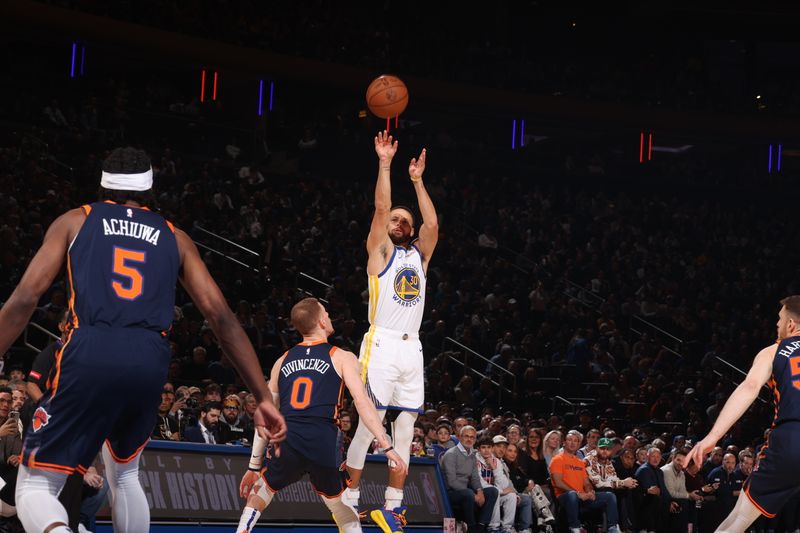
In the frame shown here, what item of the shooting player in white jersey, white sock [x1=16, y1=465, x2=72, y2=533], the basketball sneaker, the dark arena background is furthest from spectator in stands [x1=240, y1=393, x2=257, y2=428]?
white sock [x1=16, y1=465, x2=72, y2=533]

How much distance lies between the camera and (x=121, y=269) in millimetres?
4500

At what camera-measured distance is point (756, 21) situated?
32656 millimetres

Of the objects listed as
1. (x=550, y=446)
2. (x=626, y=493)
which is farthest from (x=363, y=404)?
(x=626, y=493)

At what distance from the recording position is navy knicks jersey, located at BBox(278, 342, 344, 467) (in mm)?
7309

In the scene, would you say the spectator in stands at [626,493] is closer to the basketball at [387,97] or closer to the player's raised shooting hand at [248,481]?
the basketball at [387,97]

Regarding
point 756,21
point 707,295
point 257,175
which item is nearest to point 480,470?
point 257,175

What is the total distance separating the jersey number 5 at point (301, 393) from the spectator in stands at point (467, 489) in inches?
237

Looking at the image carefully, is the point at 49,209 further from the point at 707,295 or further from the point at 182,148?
the point at 707,295

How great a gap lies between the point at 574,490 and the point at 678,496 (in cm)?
244

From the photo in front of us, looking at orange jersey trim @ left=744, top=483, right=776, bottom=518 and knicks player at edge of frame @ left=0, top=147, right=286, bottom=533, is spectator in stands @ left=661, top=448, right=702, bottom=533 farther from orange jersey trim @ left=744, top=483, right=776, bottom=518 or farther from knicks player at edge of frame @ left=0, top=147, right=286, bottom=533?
knicks player at edge of frame @ left=0, top=147, right=286, bottom=533

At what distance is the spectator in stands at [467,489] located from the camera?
13102mm

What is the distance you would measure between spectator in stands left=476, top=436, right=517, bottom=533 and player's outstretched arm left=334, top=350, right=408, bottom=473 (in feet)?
20.6

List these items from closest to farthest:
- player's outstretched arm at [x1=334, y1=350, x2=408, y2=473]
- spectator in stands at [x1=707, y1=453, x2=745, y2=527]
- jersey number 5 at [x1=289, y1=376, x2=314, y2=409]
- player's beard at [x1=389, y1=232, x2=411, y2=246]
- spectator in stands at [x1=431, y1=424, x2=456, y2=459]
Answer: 1. player's outstretched arm at [x1=334, y1=350, x2=408, y2=473]
2. jersey number 5 at [x1=289, y1=376, x2=314, y2=409]
3. player's beard at [x1=389, y1=232, x2=411, y2=246]
4. spectator in stands at [x1=431, y1=424, x2=456, y2=459]
5. spectator in stands at [x1=707, y1=453, x2=745, y2=527]

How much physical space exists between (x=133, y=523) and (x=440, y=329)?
51.7ft
